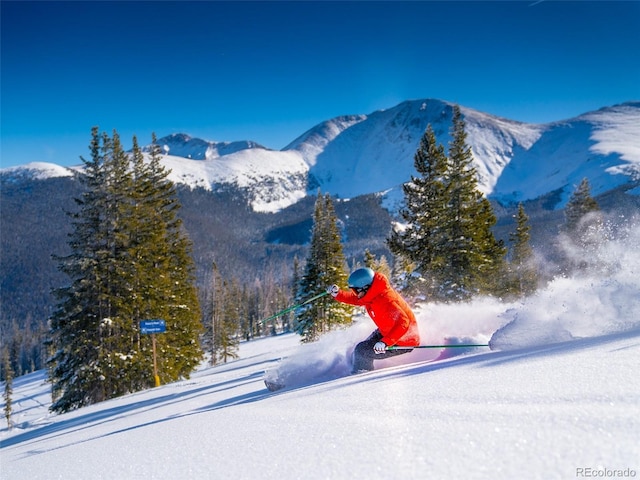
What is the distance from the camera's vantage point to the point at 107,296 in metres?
18.7

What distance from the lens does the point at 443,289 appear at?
68.7ft

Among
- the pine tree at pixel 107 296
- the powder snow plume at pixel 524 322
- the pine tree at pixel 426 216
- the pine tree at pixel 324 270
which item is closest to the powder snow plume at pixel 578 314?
the powder snow plume at pixel 524 322

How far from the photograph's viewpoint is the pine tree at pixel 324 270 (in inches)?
1099

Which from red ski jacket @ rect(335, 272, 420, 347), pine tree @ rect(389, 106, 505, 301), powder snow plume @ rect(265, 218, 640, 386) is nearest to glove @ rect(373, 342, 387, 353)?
red ski jacket @ rect(335, 272, 420, 347)

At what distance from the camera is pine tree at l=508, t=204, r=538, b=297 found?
98.7 ft

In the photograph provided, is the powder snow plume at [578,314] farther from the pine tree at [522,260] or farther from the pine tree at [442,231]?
the pine tree at [522,260]

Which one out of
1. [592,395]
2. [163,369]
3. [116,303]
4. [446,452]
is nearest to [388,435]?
[446,452]

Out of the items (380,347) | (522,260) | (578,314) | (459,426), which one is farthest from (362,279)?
(522,260)

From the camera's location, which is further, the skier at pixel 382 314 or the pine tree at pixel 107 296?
the pine tree at pixel 107 296

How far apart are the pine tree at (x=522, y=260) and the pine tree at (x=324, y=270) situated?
491 inches

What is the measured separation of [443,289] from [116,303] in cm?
1577

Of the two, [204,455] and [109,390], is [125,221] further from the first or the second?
[204,455]

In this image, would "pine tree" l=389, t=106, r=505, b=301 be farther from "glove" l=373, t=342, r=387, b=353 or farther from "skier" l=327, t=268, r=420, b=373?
"glove" l=373, t=342, r=387, b=353

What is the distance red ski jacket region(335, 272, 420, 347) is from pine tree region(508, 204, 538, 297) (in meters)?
26.5
